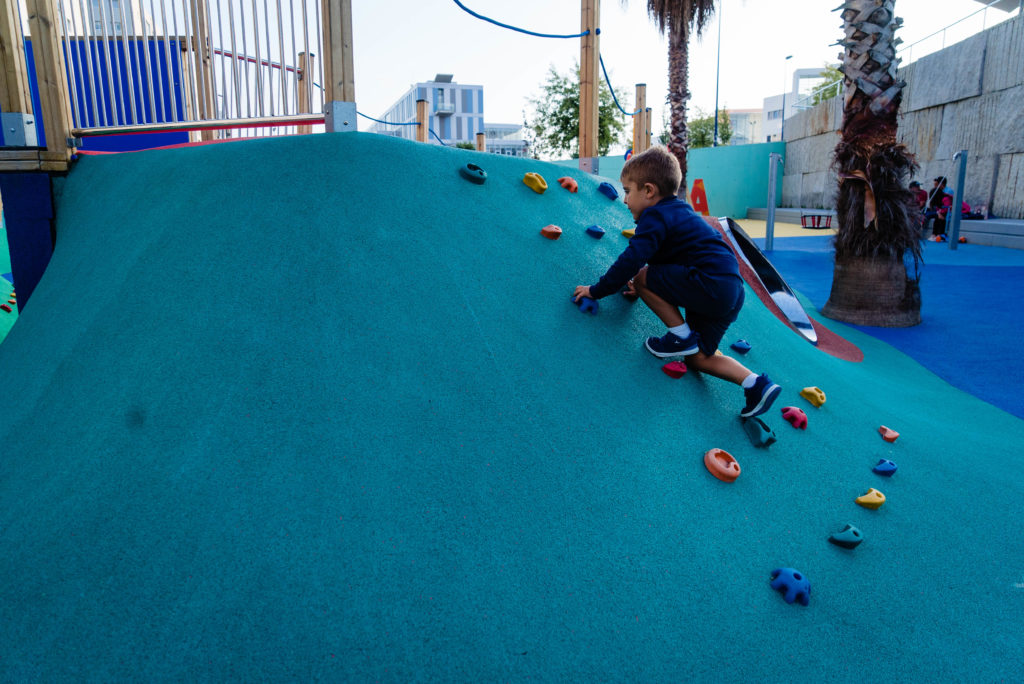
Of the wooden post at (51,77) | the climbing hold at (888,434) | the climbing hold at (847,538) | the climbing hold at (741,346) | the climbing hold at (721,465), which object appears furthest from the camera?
the wooden post at (51,77)

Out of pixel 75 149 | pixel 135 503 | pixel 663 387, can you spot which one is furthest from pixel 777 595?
pixel 75 149

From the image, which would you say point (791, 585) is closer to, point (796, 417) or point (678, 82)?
point (796, 417)

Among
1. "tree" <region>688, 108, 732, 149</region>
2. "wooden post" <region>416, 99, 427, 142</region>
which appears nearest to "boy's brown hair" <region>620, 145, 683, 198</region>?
"wooden post" <region>416, 99, 427, 142</region>

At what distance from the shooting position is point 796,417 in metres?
A: 3.06

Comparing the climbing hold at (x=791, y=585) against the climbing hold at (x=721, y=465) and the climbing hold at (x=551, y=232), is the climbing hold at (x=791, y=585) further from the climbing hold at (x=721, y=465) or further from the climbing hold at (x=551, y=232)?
the climbing hold at (x=551, y=232)

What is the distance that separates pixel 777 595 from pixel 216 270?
8.36 ft

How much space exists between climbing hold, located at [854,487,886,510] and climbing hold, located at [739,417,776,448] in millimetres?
408

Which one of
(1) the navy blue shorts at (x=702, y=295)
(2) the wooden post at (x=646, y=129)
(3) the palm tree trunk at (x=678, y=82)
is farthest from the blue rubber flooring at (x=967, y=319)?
(3) the palm tree trunk at (x=678, y=82)

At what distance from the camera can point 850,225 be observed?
725cm

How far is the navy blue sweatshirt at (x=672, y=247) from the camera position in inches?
113

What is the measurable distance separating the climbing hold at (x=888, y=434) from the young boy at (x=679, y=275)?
98cm

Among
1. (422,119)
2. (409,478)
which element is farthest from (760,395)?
(422,119)

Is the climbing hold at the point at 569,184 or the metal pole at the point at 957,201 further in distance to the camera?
the metal pole at the point at 957,201

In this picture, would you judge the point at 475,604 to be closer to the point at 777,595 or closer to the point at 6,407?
the point at 777,595
